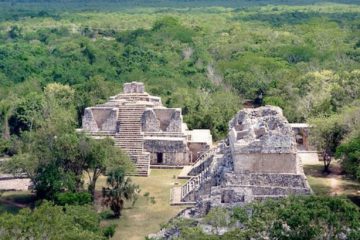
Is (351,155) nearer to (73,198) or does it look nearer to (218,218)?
(218,218)

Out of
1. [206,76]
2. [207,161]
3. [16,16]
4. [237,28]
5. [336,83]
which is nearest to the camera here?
[207,161]

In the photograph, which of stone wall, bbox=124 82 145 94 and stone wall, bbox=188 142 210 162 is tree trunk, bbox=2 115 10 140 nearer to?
stone wall, bbox=124 82 145 94

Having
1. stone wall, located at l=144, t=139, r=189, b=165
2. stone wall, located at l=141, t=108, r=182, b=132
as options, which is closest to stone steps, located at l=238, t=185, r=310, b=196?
stone wall, located at l=144, t=139, r=189, b=165

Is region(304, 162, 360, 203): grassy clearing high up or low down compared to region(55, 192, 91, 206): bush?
up

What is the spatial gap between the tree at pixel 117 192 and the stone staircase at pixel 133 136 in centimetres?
440

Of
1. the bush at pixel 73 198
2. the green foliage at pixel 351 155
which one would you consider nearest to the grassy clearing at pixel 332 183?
the green foliage at pixel 351 155

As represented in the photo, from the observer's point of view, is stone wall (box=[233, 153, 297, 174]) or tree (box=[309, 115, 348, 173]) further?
tree (box=[309, 115, 348, 173])

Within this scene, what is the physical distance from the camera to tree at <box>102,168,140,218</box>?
1115 inches

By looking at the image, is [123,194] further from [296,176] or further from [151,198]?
[296,176]

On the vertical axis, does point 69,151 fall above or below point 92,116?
below

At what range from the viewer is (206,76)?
54906 millimetres

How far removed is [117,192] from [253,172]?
5320 millimetres

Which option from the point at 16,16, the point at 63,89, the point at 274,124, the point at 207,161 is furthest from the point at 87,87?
the point at 16,16

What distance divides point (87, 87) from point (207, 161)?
1410cm
